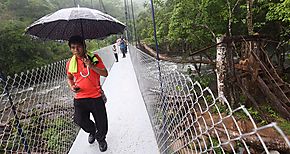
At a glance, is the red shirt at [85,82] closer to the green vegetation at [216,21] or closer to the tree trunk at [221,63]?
the tree trunk at [221,63]

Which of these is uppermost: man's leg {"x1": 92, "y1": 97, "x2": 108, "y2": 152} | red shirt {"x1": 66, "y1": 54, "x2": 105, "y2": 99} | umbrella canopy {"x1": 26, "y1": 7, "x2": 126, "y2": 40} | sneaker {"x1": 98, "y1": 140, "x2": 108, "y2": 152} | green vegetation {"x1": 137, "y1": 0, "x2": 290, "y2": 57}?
green vegetation {"x1": 137, "y1": 0, "x2": 290, "y2": 57}

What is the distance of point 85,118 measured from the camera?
1678 millimetres

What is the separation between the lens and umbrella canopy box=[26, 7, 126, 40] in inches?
58.7

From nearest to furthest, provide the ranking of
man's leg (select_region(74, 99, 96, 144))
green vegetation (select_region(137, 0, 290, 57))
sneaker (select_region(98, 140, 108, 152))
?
man's leg (select_region(74, 99, 96, 144)), sneaker (select_region(98, 140, 108, 152)), green vegetation (select_region(137, 0, 290, 57))

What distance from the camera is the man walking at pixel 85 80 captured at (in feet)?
4.95

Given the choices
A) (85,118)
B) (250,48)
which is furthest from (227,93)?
(85,118)

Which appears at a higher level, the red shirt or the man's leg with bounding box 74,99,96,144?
the red shirt

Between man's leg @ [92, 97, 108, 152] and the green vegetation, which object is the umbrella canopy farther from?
the green vegetation

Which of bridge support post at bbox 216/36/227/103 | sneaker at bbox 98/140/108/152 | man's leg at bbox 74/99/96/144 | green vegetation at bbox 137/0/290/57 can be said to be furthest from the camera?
green vegetation at bbox 137/0/290/57

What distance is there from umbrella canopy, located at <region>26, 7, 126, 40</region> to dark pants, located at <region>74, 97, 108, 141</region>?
58cm

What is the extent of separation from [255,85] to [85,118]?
15.6ft

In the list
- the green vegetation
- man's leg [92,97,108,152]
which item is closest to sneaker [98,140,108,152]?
man's leg [92,97,108,152]

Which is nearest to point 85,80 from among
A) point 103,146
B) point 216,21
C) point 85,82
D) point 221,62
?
point 85,82

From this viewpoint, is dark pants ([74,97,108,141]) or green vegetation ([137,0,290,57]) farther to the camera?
green vegetation ([137,0,290,57])
